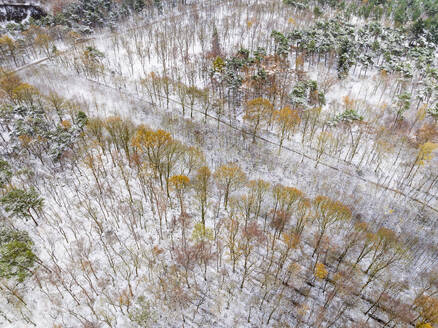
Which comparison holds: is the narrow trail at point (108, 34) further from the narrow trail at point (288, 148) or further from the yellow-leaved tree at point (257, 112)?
the yellow-leaved tree at point (257, 112)

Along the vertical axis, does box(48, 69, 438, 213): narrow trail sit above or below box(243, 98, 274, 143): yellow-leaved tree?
below

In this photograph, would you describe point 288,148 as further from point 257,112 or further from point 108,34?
point 108,34

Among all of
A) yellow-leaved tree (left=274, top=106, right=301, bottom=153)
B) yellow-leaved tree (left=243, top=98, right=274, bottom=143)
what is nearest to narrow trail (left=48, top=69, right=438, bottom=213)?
yellow-leaved tree (left=243, top=98, right=274, bottom=143)

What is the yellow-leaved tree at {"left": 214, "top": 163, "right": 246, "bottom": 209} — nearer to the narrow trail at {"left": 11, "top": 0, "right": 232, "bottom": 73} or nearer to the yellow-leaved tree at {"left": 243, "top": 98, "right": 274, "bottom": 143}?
the yellow-leaved tree at {"left": 243, "top": 98, "right": 274, "bottom": 143}

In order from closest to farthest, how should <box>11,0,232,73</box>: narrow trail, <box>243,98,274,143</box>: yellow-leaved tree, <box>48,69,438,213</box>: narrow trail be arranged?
<box>48,69,438,213</box>: narrow trail → <box>243,98,274,143</box>: yellow-leaved tree → <box>11,0,232,73</box>: narrow trail

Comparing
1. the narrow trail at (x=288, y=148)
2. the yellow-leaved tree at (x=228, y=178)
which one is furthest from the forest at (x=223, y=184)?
the yellow-leaved tree at (x=228, y=178)

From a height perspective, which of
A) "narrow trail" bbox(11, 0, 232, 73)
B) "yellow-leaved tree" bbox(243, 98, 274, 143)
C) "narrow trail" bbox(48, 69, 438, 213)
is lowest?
"narrow trail" bbox(48, 69, 438, 213)

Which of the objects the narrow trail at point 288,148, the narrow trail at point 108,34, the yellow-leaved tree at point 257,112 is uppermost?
the narrow trail at point 108,34

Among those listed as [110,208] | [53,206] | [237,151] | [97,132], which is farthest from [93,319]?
[237,151]

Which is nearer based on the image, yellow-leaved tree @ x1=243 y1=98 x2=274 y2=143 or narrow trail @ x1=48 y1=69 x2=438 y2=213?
narrow trail @ x1=48 y1=69 x2=438 y2=213

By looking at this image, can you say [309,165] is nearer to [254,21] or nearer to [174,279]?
[174,279]

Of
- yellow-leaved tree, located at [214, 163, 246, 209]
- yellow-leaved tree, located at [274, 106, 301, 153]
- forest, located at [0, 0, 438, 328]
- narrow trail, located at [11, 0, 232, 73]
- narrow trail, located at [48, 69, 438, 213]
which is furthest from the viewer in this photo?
narrow trail, located at [11, 0, 232, 73]
